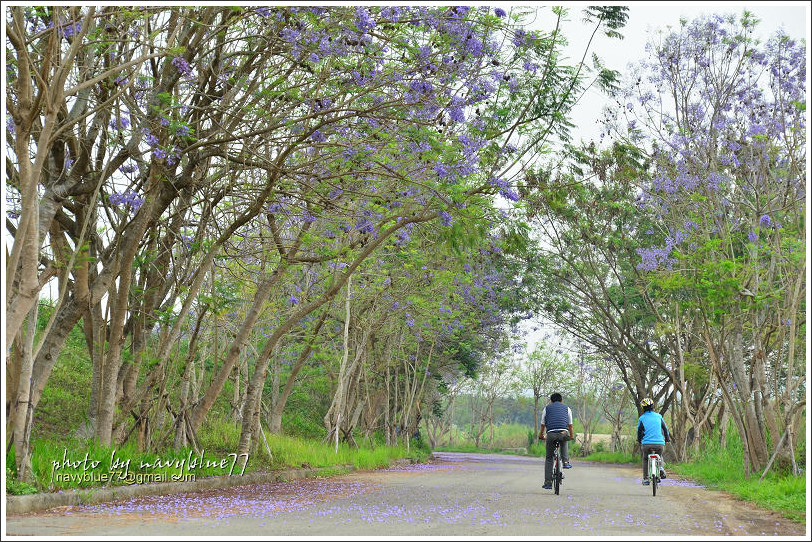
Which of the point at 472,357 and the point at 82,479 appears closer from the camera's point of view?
the point at 82,479

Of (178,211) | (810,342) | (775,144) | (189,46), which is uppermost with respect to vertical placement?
(775,144)

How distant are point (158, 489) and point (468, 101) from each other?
6256 mm

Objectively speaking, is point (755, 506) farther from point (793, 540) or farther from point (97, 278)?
point (97, 278)

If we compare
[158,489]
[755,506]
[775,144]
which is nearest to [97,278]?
[158,489]

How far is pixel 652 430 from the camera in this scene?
13.5 metres

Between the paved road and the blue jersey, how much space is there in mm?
873

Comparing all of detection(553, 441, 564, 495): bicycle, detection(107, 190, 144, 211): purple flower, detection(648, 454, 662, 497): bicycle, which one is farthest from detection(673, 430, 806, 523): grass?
detection(107, 190, 144, 211): purple flower

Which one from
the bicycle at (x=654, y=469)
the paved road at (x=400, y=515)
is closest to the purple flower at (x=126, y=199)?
the paved road at (x=400, y=515)

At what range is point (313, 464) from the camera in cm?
1705

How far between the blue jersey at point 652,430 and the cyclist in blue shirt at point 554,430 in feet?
4.02

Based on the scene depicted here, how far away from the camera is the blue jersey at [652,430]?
528 inches

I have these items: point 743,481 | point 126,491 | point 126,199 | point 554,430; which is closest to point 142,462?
point 126,491

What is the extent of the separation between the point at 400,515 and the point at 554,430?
5028 millimetres

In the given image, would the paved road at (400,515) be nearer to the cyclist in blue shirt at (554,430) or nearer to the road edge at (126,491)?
the road edge at (126,491)
